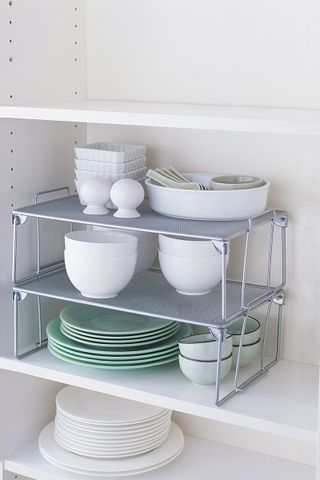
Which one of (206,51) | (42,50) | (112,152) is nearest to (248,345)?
(112,152)

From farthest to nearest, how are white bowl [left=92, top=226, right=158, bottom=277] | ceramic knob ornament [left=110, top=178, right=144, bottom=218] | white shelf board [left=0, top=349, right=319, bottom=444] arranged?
white bowl [left=92, top=226, right=158, bottom=277] → ceramic knob ornament [left=110, top=178, right=144, bottom=218] → white shelf board [left=0, top=349, right=319, bottom=444]

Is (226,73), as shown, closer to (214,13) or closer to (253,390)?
(214,13)

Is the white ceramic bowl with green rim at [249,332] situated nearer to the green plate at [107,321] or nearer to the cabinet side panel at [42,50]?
the green plate at [107,321]

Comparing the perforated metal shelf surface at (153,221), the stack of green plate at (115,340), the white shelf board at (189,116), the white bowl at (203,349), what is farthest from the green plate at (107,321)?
the white shelf board at (189,116)

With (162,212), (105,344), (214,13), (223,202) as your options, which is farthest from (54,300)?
(214,13)

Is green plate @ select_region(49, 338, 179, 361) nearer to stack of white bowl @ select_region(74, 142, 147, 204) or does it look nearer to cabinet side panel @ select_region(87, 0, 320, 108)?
stack of white bowl @ select_region(74, 142, 147, 204)

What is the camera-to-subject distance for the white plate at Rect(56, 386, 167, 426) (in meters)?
1.72

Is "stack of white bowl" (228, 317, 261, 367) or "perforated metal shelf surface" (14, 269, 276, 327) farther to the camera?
"stack of white bowl" (228, 317, 261, 367)

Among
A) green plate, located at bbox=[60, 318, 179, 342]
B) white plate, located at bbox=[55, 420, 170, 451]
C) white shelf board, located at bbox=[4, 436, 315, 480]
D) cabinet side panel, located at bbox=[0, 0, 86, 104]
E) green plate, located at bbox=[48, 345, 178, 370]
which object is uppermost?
cabinet side panel, located at bbox=[0, 0, 86, 104]

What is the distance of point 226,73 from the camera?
5.43 feet

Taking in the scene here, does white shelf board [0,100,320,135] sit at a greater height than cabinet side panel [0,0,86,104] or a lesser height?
lesser

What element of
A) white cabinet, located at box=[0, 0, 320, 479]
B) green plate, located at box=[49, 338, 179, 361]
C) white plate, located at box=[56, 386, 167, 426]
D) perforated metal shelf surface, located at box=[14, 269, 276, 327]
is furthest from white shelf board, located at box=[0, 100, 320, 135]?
white plate, located at box=[56, 386, 167, 426]

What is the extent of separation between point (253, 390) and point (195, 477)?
272 mm

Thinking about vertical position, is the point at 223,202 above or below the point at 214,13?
below
